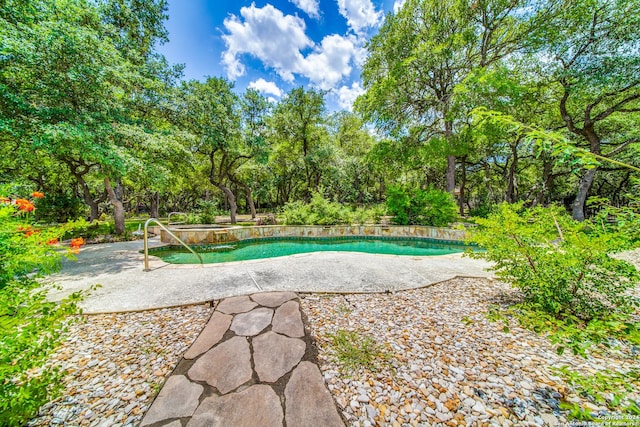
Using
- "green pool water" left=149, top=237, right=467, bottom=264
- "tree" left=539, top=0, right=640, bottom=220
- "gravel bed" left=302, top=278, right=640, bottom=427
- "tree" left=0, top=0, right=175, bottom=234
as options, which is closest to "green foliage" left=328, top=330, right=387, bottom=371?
"gravel bed" left=302, top=278, right=640, bottom=427

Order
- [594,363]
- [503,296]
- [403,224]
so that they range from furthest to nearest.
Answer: [403,224] → [503,296] → [594,363]

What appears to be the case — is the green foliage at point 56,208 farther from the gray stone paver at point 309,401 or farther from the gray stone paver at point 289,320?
the gray stone paver at point 309,401

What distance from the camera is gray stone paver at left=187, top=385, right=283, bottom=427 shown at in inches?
58.2

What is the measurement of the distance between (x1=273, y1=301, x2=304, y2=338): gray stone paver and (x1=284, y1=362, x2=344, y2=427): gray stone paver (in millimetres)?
483

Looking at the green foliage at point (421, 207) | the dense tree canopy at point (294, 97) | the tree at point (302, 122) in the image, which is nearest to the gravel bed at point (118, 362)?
the dense tree canopy at point (294, 97)

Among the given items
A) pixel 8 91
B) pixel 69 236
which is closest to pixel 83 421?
pixel 8 91

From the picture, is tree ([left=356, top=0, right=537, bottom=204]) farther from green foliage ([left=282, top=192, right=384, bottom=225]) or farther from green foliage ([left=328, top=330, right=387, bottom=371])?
green foliage ([left=328, top=330, right=387, bottom=371])

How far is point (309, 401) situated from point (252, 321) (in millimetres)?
1216

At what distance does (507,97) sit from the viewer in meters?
8.85

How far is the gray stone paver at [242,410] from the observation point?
4.85ft

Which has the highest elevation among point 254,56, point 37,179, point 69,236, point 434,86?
point 254,56

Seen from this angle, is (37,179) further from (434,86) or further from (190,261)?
(434,86)

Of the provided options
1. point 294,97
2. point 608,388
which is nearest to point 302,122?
point 294,97

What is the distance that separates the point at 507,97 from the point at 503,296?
9725mm
